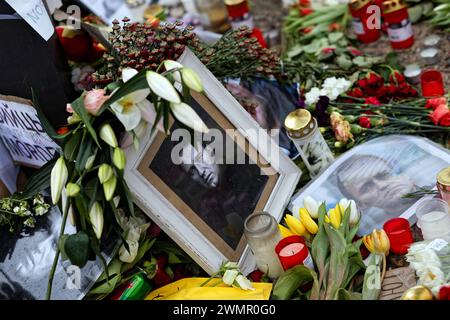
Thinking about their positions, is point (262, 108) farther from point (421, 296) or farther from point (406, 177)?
point (421, 296)

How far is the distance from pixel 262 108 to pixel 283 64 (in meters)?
→ 0.26

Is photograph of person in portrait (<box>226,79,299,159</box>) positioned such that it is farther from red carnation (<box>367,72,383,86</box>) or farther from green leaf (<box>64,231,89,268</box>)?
green leaf (<box>64,231,89,268</box>)

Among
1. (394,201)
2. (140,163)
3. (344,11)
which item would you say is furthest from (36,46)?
(344,11)

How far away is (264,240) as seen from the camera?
1.49 metres

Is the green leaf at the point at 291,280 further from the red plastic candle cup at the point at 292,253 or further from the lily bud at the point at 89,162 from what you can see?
the lily bud at the point at 89,162

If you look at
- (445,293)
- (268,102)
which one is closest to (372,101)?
(268,102)

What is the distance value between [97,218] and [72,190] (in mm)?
81

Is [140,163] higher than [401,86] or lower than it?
higher

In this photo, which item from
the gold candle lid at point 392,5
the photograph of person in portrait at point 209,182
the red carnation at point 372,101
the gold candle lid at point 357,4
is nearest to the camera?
the photograph of person in portrait at point 209,182

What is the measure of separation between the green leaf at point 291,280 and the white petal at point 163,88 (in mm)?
471

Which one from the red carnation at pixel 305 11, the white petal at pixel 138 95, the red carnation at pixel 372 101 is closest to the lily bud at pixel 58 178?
the white petal at pixel 138 95

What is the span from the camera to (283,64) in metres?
2.18

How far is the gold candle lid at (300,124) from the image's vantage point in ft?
5.65

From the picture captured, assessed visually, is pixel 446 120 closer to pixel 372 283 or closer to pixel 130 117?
pixel 372 283
